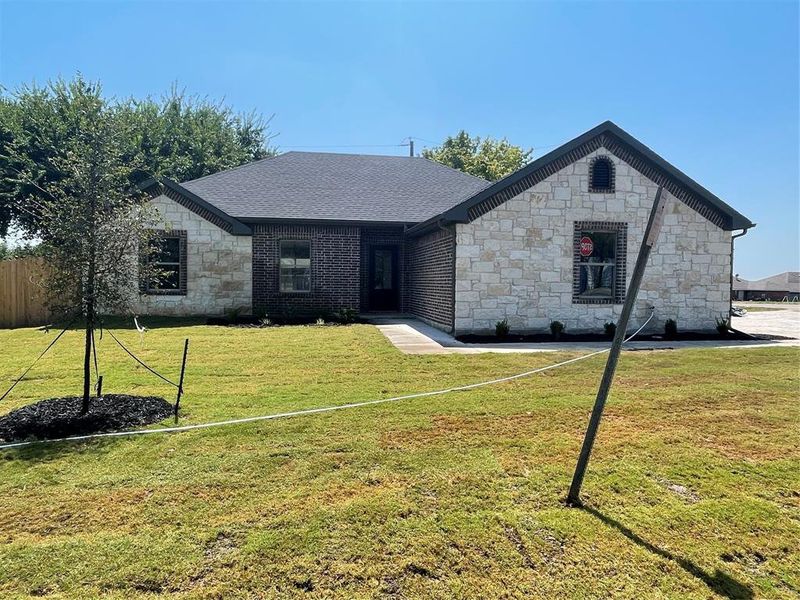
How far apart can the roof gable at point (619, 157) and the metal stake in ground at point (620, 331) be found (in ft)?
27.0

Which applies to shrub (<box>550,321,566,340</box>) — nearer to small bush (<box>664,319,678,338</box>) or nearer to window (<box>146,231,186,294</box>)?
small bush (<box>664,319,678,338</box>)

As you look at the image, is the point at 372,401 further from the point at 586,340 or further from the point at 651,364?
the point at 586,340

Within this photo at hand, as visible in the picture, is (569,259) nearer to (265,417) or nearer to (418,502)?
(265,417)

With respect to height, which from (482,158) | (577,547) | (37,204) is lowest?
(577,547)

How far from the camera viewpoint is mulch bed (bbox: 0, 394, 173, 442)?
473cm

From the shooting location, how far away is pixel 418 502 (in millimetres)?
3318

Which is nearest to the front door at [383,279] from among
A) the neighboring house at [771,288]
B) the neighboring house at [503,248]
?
the neighboring house at [503,248]

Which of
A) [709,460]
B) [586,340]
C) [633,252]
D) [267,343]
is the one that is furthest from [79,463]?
[633,252]

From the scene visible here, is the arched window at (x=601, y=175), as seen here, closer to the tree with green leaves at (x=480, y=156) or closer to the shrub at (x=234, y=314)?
the shrub at (x=234, y=314)

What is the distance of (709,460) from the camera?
409 centimetres

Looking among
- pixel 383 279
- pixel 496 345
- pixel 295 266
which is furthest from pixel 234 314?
pixel 496 345

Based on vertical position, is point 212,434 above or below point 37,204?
below

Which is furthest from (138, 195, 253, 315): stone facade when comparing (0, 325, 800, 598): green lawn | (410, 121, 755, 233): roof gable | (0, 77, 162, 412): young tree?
(0, 77, 162, 412): young tree

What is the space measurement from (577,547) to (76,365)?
7848mm
